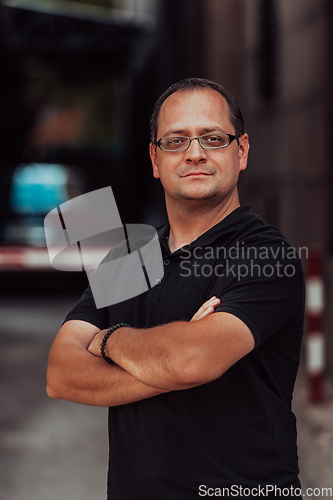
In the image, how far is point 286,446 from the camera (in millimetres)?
1723

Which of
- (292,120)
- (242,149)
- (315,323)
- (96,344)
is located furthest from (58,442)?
(292,120)

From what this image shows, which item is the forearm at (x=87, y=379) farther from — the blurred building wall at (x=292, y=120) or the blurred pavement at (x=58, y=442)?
the blurred building wall at (x=292, y=120)

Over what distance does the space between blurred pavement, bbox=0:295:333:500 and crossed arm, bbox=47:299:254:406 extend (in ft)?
5.92

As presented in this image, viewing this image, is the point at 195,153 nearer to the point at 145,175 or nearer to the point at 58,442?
the point at 58,442

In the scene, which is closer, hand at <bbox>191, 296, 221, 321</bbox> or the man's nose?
hand at <bbox>191, 296, 221, 321</bbox>

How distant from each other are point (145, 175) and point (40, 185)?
9.16 ft

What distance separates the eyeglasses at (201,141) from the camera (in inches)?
73.9

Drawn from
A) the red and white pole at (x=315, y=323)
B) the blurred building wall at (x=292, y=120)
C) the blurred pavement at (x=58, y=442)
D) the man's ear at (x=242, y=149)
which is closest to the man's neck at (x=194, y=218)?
the man's ear at (x=242, y=149)

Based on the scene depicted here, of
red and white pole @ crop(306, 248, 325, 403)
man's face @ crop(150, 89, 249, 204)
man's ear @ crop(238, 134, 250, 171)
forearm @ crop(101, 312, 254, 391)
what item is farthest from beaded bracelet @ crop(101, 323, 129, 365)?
red and white pole @ crop(306, 248, 325, 403)

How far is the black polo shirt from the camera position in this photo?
1683 millimetres

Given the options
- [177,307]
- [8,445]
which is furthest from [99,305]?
[8,445]

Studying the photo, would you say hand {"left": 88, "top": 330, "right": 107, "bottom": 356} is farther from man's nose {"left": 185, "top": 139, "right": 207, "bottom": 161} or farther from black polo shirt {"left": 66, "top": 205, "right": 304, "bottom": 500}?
man's nose {"left": 185, "top": 139, "right": 207, "bottom": 161}

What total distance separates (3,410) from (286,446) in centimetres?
361

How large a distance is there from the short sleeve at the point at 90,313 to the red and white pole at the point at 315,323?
294cm
